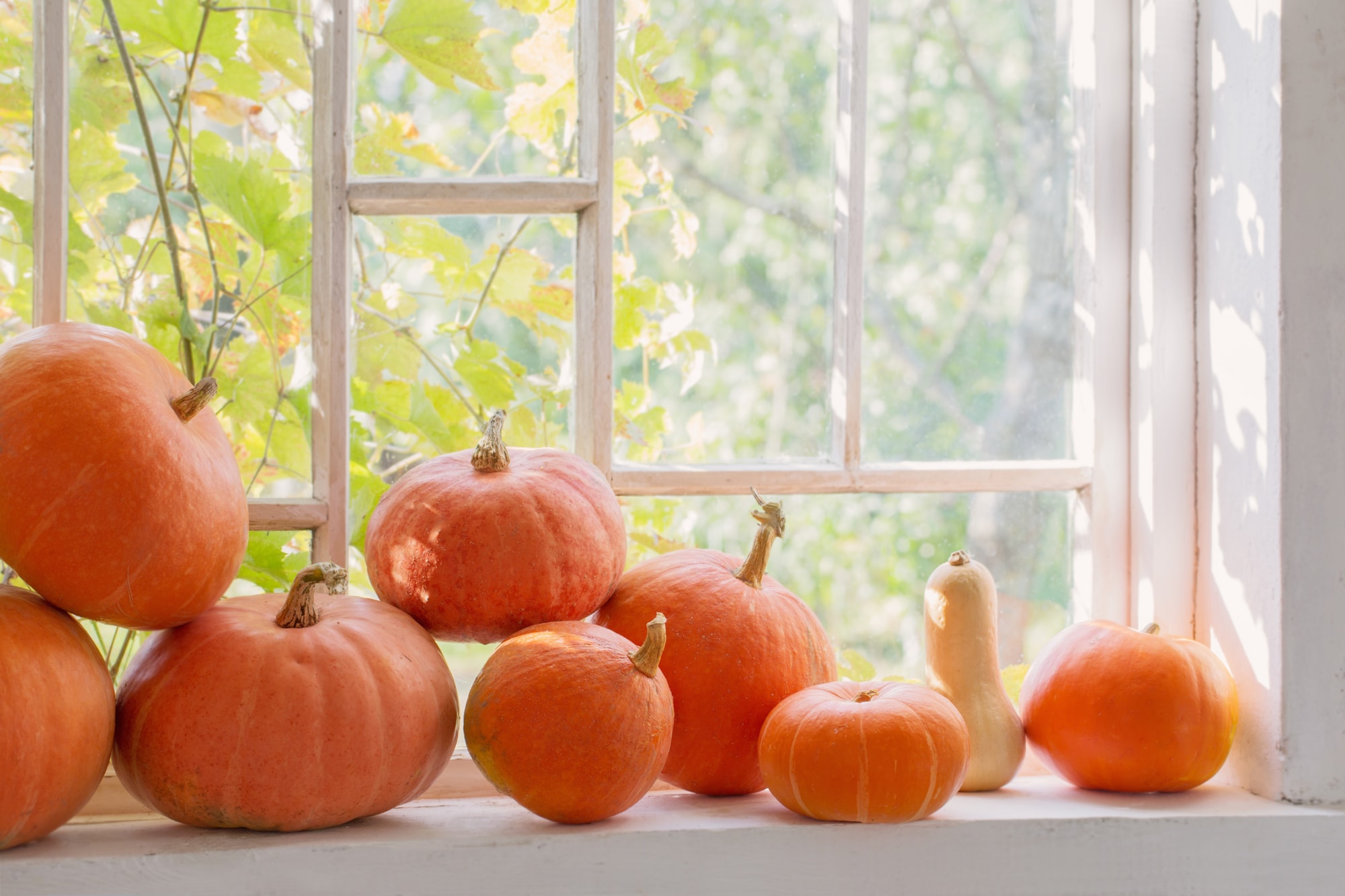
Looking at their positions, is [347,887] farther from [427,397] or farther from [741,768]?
[427,397]

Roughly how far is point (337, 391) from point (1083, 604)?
87cm

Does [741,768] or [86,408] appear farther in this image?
[741,768]

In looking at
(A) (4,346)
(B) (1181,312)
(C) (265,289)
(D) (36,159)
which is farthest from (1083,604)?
(D) (36,159)

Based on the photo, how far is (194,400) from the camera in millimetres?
771

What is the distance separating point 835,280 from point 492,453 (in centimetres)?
47

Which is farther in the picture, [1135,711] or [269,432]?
[269,432]

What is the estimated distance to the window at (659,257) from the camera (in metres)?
1.00

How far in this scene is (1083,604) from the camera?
1.11m

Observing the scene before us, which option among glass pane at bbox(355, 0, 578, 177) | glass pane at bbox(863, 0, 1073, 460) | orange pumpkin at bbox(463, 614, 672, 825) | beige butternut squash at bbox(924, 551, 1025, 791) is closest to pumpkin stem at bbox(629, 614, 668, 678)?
orange pumpkin at bbox(463, 614, 672, 825)

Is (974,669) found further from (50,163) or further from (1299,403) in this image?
(50,163)

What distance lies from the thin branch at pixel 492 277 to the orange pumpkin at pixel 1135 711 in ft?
2.34

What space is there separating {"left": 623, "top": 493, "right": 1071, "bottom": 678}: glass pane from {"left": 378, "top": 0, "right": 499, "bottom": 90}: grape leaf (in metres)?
0.58

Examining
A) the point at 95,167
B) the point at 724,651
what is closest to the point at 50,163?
the point at 95,167

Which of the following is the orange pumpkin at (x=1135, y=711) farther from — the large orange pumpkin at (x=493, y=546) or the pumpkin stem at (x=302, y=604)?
the pumpkin stem at (x=302, y=604)
